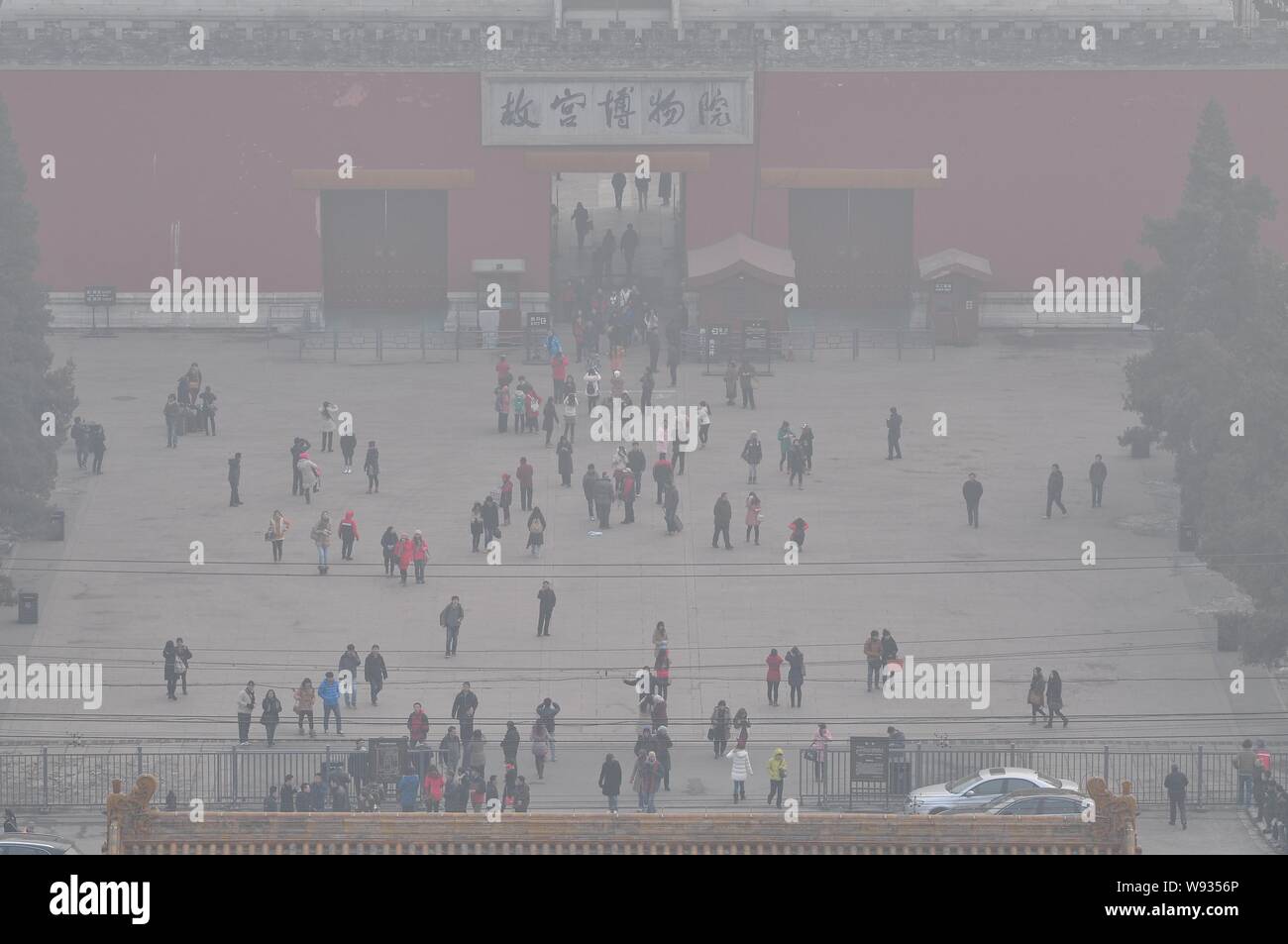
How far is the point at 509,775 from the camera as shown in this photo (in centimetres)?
4306

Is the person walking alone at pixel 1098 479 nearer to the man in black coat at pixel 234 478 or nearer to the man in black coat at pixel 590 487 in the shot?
the man in black coat at pixel 590 487

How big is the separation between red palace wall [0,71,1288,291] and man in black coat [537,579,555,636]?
75.6 ft

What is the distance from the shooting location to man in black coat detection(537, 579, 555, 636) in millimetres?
49250

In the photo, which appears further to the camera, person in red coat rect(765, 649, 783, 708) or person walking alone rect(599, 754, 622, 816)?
person in red coat rect(765, 649, 783, 708)

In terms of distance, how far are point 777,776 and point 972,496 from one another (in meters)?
11.9

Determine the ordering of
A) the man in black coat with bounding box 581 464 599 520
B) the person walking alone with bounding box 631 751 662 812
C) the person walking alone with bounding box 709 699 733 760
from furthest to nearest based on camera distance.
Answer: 1. the man in black coat with bounding box 581 464 599 520
2. the person walking alone with bounding box 709 699 733 760
3. the person walking alone with bounding box 631 751 662 812

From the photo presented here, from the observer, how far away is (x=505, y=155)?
71.6 metres

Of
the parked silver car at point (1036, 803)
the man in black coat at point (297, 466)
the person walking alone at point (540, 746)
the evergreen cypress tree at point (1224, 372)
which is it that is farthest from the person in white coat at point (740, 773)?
the man in black coat at point (297, 466)

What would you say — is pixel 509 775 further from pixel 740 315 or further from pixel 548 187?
pixel 548 187

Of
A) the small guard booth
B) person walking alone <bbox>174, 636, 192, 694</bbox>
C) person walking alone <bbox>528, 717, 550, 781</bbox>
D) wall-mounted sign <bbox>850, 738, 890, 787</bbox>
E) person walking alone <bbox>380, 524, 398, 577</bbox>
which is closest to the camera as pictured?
wall-mounted sign <bbox>850, 738, 890, 787</bbox>

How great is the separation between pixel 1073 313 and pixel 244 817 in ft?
140

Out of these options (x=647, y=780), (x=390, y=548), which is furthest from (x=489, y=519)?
(x=647, y=780)

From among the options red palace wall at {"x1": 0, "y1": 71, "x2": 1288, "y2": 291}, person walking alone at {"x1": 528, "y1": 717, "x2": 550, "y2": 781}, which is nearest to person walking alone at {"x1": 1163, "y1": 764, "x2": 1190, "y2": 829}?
person walking alone at {"x1": 528, "y1": 717, "x2": 550, "y2": 781}

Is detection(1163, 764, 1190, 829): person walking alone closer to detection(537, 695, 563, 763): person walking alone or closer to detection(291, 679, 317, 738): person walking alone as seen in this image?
detection(537, 695, 563, 763): person walking alone
